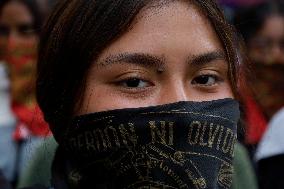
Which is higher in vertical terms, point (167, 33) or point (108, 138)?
point (167, 33)

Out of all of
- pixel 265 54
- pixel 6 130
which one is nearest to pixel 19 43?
pixel 6 130

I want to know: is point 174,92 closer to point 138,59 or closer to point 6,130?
point 138,59

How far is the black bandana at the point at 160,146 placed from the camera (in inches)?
76.7

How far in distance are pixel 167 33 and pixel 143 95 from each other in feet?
0.63

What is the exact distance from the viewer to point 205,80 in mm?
2100

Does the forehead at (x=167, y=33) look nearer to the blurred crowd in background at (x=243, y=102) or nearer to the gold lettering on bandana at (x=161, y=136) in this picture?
the gold lettering on bandana at (x=161, y=136)

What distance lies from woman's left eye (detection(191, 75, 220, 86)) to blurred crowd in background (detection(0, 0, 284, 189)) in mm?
365

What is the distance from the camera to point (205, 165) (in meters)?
1.95

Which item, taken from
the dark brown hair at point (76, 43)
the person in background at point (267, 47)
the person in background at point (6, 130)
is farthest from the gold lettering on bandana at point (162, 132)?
the person in background at point (267, 47)

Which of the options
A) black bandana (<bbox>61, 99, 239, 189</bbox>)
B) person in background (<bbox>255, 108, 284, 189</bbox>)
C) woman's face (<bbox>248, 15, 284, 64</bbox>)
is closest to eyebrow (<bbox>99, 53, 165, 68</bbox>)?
black bandana (<bbox>61, 99, 239, 189</bbox>)

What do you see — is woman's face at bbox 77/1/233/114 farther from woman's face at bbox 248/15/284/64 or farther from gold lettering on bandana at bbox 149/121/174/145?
woman's face at bbox 248/15/284/64

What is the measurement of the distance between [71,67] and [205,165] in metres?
0.49

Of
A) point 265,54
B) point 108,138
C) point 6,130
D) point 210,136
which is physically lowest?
point 6,130

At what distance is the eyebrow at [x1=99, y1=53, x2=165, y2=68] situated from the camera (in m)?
2.01
